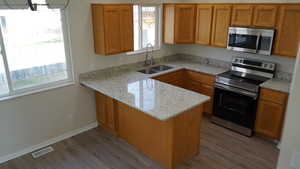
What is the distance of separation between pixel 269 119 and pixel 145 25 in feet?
9.46

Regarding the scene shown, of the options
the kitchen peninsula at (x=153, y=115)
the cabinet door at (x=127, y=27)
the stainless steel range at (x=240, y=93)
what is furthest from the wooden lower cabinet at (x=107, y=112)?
the stainless steel range at (x=240, y=93)

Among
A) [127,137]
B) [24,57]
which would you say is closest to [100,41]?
[24,57]

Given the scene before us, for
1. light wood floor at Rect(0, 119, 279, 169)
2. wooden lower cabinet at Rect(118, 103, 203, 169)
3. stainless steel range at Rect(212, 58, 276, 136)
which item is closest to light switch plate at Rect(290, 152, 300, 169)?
light wood floor at Rect(0, 119, 279, 169)

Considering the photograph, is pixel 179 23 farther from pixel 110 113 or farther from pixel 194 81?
pixel 110 113

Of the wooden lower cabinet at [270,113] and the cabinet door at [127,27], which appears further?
the cabinet door at [127,27]

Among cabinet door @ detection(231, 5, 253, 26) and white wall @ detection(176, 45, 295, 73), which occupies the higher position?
cabinet door @ detection(231, 5, 253, 26)

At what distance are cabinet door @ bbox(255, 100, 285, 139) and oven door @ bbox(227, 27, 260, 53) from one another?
37.8 inches

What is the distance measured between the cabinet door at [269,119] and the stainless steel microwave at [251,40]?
0.87 m

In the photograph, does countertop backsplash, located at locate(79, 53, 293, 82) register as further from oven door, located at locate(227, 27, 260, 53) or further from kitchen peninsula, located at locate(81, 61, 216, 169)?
oven door, located at locate(227, 27, 260, 53)

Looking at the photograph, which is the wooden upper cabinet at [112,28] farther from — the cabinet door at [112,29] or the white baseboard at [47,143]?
the white baseboard at [47,143]

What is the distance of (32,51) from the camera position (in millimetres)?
3352

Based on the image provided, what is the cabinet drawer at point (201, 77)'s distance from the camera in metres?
4.32

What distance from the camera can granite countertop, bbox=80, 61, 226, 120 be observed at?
278cm

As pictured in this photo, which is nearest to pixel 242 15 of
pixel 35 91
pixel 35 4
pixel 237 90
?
pixel 237 90
